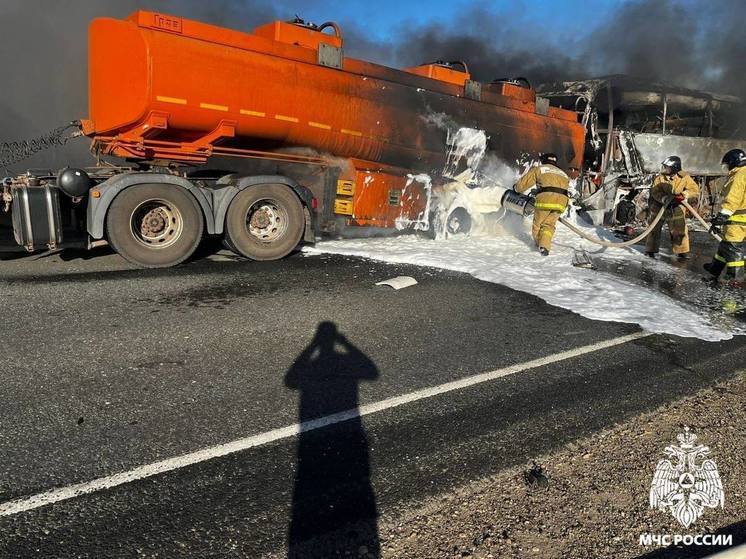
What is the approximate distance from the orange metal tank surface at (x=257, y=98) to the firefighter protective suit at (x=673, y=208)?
3006 millimetres

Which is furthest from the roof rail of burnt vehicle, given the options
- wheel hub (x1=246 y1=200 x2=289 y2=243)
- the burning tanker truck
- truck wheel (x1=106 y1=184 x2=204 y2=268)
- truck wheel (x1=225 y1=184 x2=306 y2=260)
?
truck wheel (x1=106 y1=184 x2=204 y2=268)

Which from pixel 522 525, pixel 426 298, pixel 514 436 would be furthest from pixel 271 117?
pixel 522 525

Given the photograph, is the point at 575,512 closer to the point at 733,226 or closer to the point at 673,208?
the point at 733,226

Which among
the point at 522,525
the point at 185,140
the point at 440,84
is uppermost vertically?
the point at 440,84

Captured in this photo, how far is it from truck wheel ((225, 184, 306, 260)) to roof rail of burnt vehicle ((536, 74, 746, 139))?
7.44 m

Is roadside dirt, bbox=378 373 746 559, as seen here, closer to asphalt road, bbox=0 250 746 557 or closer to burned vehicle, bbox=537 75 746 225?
asphalt road, bbox=0 250 746 557

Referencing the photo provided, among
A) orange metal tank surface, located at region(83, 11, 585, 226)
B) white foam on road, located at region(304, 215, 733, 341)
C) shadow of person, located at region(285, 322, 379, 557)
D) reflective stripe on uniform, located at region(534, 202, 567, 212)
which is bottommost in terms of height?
shadow of person, located at region(285, 322, 379, 557)

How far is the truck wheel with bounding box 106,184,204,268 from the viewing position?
5.76m

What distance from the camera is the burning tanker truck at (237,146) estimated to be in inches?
224

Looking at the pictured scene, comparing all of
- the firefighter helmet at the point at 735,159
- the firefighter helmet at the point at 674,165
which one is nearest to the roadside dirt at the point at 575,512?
the firefighter helmet at the point at 735,159

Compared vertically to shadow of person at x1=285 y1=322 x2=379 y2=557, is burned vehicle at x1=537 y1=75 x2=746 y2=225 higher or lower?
higher

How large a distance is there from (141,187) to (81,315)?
2045 millimetres

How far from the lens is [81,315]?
4234 mm

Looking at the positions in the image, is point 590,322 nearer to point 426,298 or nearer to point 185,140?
point 426,298
